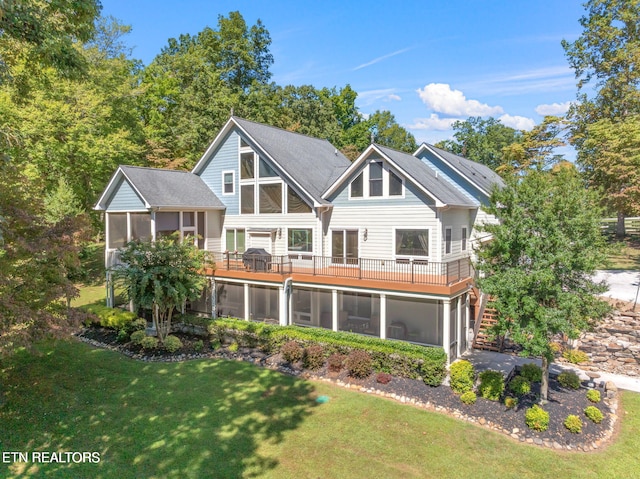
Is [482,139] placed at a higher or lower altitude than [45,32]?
higher

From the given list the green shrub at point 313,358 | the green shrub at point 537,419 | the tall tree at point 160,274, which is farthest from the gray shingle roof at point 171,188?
the green shrub at point 537,419

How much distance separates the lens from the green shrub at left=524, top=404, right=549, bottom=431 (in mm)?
10484

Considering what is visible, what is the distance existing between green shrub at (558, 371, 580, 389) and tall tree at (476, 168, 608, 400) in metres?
2.62

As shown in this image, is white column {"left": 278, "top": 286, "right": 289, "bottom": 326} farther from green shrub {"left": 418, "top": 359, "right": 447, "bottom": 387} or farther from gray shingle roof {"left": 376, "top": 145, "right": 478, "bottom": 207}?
gray shingle roof {"left": 376, "top": 145, "right": 478, "bottom": 207}

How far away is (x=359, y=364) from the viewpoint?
13562mm

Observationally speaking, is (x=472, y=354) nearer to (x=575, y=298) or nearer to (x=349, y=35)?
(x=575, y=298)

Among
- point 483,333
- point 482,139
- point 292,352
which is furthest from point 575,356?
point 482,139

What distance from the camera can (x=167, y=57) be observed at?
4472 cm

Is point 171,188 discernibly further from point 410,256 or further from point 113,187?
point 410,256

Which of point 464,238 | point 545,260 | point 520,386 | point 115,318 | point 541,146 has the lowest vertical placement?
point 520,386

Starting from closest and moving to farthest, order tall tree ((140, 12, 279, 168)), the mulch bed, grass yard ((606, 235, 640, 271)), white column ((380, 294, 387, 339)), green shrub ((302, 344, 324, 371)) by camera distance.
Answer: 1. the mulch bed
2. green shrub ((302, 344, 324, 371))
3. white column ((380, 294, 387, 339))
4. grass yard ((606, 235, 640, 271))
5. tall tree ((140, 12, 279, 168))

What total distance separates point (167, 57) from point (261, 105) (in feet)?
55.9

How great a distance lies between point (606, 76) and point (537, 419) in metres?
38.6

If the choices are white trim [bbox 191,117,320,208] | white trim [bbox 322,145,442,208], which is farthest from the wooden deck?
white trim [bbox 191,117,320,208]
